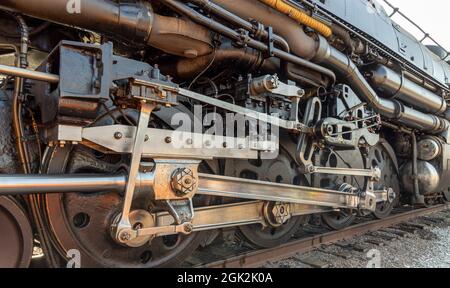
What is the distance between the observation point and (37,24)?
1746 mm

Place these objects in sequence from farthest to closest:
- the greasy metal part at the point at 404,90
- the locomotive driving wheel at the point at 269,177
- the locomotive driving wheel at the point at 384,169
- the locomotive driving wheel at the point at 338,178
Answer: the locomotive driving wheel at the point at 384,169 → the greasy metal part at the point at 404,90 → the locomotive driving wheel at the point at 338,178 → the locomotive driving wheel at the point at 269,177

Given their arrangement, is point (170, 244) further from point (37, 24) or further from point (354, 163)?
point (354, 163)

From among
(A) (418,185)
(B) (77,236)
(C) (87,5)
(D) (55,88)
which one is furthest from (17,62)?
(A) (418,185)

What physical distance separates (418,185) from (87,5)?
4857mm

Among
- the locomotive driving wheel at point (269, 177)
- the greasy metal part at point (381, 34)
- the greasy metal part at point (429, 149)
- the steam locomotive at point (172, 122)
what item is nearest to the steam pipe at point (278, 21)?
the steam locomotive at point (172, 122)

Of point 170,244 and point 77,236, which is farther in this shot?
point 170,244

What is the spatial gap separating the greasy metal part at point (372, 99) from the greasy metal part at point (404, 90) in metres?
0.11

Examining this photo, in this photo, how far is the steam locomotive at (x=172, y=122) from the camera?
151 centimetres

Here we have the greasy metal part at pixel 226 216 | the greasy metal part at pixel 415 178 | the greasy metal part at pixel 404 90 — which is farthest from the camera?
the greasy metal part at pixel 415 178

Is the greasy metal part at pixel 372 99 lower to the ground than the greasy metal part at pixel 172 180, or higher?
higher

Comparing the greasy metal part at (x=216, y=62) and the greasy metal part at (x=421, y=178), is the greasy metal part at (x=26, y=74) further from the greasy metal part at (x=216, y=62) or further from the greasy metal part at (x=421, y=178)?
the greasy metal part at (x=421, y=178)

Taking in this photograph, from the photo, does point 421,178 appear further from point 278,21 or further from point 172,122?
point 172,122

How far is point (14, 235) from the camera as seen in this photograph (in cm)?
153

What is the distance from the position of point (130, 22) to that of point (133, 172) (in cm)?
77
